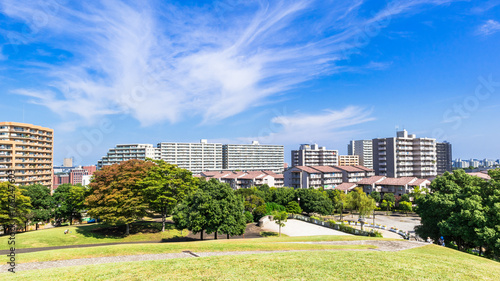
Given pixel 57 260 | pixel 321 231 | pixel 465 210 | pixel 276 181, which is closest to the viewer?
pixel 57 260

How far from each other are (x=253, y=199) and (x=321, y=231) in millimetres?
20596

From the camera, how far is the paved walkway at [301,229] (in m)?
47.2

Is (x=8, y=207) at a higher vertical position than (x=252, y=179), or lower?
higher

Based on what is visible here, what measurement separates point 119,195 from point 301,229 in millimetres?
31930

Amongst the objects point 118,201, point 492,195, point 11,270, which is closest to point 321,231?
point 492,195

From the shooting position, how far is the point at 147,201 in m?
45.1

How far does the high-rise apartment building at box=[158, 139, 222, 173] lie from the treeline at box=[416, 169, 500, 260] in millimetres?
153580

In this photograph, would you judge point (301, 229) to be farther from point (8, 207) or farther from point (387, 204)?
point (8, 207)

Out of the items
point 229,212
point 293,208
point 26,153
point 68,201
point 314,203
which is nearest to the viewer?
point 229,212

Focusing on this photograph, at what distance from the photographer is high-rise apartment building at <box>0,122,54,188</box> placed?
86250 millimetres

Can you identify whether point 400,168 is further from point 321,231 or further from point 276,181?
point 321,231

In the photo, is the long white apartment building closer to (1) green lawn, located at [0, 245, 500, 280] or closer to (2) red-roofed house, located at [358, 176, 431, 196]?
(2) red-roofed house, located at [358, 176, 431, 196]

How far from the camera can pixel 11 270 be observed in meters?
17.2

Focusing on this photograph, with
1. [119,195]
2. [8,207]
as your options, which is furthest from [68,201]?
[119,195]
